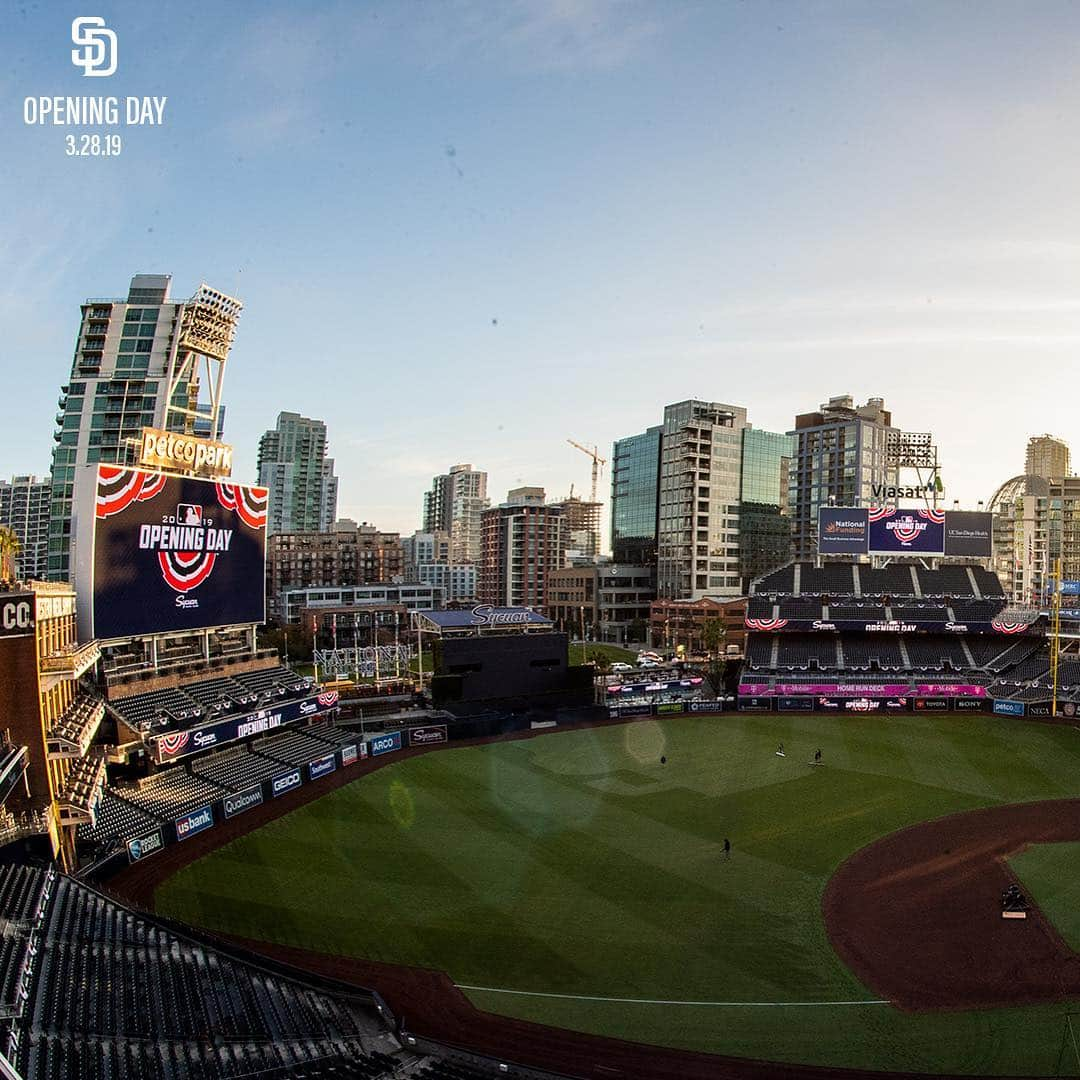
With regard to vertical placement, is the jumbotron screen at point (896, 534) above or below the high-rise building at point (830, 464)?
below

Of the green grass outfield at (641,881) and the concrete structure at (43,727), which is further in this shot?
the concrete structure at (43,727)

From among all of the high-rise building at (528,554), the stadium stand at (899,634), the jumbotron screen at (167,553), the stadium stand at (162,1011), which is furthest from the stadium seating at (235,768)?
the high-rise building at (528,554)

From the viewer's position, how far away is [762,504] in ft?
435

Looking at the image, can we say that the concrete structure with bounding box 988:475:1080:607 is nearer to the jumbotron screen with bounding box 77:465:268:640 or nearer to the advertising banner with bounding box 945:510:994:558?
the advertising banner with bounding box 945:510:994:558

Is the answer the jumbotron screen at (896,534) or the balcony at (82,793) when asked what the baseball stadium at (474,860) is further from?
the jumbotron screen at (896,534)

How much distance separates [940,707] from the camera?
65.1 m

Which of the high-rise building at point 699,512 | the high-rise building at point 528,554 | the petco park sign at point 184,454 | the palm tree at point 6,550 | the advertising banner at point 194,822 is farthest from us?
the high-rise building at point 528,554

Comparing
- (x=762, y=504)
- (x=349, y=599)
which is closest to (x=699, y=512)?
(x=762, y=504)

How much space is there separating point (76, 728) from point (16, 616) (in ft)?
20.4

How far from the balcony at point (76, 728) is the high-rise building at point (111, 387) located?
24.3 m

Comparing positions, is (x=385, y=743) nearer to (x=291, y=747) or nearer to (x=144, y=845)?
(x=291, y=747)

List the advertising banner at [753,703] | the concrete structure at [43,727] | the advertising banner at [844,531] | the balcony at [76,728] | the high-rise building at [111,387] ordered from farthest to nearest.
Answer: the advertising banner at [844,531] → the advertising banner at [753,703] → the high-rise building at [111,387] → the balcony at [76,728] → the concrete structure at [43,727]

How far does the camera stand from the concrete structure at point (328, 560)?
135625 mm

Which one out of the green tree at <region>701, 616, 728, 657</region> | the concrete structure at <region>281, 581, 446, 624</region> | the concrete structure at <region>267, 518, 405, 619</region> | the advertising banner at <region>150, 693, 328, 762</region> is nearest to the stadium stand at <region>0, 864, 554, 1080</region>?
the advertising banner at <region>150, 693, 328, 762</region>
